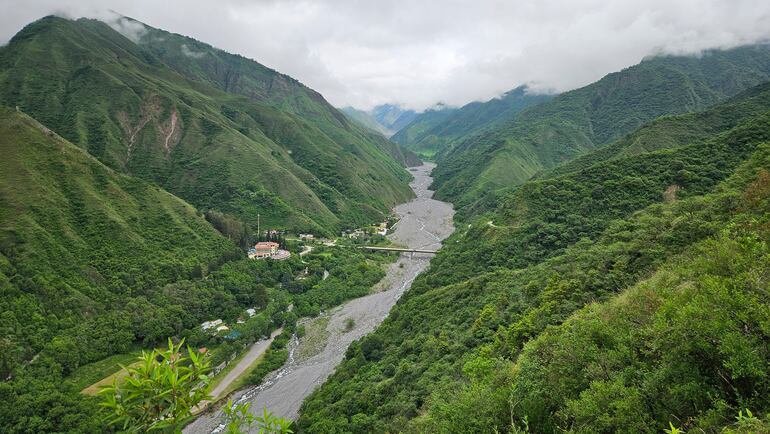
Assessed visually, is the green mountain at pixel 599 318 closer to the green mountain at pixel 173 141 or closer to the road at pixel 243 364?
the road at pixel 243 364

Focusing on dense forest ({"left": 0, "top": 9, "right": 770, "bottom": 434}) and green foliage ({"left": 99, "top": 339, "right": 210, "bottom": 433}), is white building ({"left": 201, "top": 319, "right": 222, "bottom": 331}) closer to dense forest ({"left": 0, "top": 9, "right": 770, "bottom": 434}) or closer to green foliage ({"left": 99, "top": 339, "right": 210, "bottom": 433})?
dense forest ({"left": 0, "top": 9, "right": 770, "bottom": 434})

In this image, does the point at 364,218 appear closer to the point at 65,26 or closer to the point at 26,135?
the point at 26,135

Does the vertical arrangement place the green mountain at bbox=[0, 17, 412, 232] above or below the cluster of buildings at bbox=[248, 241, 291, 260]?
above

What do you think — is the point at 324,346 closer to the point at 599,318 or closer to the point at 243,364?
the point at 243,364

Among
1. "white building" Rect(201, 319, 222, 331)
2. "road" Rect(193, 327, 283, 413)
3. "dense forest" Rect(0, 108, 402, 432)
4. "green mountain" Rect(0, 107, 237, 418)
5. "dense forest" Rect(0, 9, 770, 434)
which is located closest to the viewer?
"dense forest" Rect(0, 9, 770, 434)

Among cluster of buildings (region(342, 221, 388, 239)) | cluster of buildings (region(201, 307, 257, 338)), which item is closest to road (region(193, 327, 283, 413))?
cluster of buildings (region(201, 307, 257, 338))

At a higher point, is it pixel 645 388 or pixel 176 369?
pixel 176 369

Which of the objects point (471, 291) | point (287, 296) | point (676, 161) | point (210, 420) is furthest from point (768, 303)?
point (287, 296)
